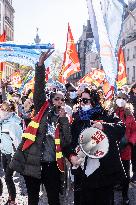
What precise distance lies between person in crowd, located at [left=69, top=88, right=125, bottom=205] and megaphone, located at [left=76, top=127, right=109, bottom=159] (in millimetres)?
93

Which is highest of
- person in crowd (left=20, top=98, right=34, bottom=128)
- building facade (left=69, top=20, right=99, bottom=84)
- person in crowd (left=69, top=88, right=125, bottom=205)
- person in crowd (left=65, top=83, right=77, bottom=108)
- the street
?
building facade (left=69, top=20, right=99, bottom=84)

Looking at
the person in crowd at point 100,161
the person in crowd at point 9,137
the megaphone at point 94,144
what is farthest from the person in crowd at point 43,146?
the person in crowd at point 9,137

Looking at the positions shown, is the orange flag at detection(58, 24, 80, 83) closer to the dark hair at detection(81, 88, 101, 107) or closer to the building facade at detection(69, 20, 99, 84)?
the dark hair at detection(81, 88, 101, 107)

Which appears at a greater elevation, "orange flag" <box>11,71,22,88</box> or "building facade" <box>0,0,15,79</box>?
"building facade" <box>0,0,15,79</box>

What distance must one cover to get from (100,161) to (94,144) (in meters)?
0.22

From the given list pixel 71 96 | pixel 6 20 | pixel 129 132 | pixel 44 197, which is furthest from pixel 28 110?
pixel 6 20

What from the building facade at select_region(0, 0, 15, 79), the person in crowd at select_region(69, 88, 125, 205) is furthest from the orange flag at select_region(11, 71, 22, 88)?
the building facade at select_region(0, 0, 15, 79)

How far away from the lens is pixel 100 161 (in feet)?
13.9

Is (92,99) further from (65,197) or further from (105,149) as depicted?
(65,197)

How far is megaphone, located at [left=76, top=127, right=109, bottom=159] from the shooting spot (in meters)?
4.09

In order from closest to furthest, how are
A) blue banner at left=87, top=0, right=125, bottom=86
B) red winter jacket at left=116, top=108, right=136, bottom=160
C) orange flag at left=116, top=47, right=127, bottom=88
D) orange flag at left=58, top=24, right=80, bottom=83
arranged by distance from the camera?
red winter jacket at left=116, top=108, right=136, bottom=160 → blue banner at left=87, top=0, right=125, bottom=86 → orange flag at left=116, top=47, right=127, bottom=88 → orange flag at left=58, top=24, right=80, bottom=83

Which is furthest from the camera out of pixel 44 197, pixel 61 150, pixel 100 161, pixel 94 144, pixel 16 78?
pixel 16 78

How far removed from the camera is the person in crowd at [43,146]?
4512 millimetres

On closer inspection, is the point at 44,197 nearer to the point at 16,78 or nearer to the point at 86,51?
the point at 16,78
